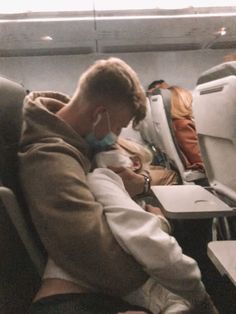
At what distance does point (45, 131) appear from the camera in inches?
36.2

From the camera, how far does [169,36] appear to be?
434cm

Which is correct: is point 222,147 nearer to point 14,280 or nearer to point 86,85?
point 86,85

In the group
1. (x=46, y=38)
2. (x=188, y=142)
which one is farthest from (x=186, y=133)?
(x=46, y=38)

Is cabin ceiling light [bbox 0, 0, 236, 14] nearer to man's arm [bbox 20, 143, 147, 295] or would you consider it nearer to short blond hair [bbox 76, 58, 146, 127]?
short blond hair [bbox 76, 58, 146, 127]

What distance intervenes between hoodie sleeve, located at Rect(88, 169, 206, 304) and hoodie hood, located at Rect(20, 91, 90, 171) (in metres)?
0.18

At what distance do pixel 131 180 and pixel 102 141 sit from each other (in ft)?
0.58

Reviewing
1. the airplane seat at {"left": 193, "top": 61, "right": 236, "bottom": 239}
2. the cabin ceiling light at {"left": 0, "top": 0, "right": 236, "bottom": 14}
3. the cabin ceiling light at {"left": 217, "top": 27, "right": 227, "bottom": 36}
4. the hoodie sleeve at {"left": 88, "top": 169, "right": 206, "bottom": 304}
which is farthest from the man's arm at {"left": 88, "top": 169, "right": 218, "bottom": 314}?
the cabin ceiling light at {"left": 217, "top": 27, "right": 227, "bottom": 36}

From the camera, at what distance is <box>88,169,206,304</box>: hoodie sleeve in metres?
0.81

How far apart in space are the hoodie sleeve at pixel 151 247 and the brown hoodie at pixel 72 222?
0.11 ft

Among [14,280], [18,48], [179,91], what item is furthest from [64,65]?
[14,280]

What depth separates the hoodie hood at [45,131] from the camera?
0.91 m

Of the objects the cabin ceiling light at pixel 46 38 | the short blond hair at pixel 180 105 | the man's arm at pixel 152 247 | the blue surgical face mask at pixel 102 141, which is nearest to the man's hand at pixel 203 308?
the man's arm at pixel 152 247

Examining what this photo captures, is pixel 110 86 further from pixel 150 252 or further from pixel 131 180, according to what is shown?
pixel 150 252

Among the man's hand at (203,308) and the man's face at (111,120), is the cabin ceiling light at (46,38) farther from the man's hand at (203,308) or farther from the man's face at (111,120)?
the man's hand at (203,308)
